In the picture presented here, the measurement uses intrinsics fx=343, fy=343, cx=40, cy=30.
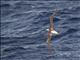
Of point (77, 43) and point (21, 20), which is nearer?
point (77, 43)

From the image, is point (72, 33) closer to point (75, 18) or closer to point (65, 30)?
point (65, 30)

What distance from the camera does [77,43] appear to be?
44.8 feet

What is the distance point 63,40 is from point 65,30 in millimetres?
1297

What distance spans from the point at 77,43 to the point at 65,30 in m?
1.79

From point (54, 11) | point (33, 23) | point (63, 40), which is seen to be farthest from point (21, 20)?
point (63, 40)

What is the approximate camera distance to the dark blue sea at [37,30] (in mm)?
12961

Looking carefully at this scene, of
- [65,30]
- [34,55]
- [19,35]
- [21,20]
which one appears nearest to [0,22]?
[21,20]

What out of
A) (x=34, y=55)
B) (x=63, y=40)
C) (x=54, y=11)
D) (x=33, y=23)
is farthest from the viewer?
(x=54, y=11)

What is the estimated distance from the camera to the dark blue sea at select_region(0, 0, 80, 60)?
1296 cm

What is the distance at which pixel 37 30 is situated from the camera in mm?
15391

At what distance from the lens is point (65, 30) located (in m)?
15.3

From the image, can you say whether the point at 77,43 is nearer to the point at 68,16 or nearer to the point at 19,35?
the point at 19,35

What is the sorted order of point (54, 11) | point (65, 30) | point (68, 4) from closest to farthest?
point (65, 30)
point (54, 11)
point (68, 4)

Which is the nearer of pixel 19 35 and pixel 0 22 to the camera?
pixel 19 35
